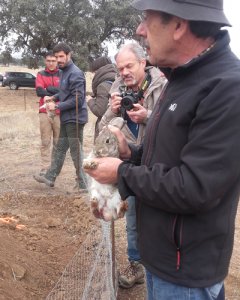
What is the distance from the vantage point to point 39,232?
434 cm

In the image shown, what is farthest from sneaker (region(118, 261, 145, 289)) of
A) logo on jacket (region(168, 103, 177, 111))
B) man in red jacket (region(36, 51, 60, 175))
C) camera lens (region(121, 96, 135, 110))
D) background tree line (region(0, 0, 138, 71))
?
background tree line (region(0, 0, 138, 71))

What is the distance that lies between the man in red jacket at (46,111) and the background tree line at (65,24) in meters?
19.4

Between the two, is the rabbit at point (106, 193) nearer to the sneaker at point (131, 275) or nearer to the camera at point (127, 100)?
the camera at point (127, 100)

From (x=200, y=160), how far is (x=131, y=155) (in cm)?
63

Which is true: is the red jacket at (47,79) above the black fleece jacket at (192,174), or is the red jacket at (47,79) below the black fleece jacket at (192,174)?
below

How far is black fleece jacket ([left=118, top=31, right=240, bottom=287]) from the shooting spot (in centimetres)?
134

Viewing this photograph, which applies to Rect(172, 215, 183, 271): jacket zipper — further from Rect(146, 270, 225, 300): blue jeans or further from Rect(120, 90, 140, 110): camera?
Rect(120, 90, 140, 110): camera

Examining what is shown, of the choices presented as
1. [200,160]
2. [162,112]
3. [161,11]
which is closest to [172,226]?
[200,160]

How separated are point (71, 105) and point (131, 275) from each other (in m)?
2.90

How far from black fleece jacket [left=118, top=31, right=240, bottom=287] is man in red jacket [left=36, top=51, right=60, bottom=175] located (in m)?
4.86

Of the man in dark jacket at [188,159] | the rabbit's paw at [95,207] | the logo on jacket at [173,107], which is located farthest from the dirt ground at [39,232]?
the logo on jacket at [173,107]

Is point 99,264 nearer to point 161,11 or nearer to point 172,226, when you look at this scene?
point 172,226

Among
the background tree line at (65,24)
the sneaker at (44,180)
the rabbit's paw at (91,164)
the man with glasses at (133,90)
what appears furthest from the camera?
the background tree line at (65,24)

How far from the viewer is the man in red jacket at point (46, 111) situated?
21.2 feet
